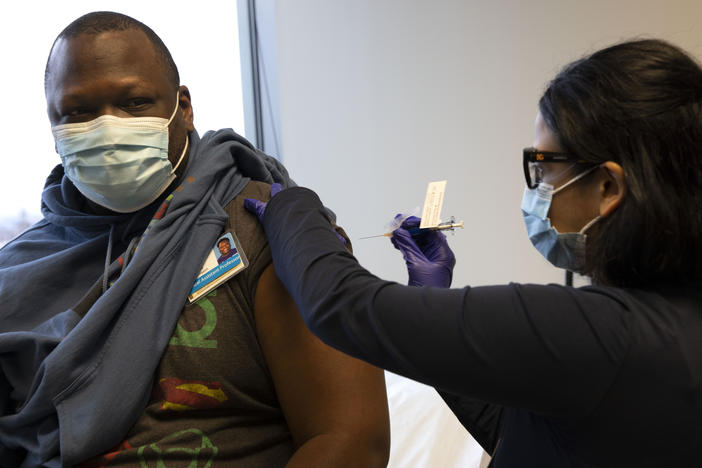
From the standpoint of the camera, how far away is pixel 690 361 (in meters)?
0.62

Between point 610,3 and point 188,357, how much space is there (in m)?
2.46

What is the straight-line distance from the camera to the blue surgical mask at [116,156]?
3.49 ft

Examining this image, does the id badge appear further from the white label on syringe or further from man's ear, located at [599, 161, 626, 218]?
man's ear, located at [599, 161, 626, 218]

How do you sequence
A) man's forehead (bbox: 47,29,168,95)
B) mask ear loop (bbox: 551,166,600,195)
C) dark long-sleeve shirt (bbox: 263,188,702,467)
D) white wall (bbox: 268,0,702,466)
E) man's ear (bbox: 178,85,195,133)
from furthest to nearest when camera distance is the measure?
1. white wall (bbox: 268,0,702,466)
2. man's ear (bbox: 178,85,195,133)
3. man's forehead (bbox: 47,29,168,95)
4. mask ear loop (bbox: 551,166,600,195)
5. dark long-sleeve shirt (bbox: 263,188,702,467)

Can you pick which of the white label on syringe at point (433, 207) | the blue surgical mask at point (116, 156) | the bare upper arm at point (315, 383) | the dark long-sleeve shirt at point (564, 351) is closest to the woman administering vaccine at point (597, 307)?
the dark long-sleeve shirt at point (564, 351)

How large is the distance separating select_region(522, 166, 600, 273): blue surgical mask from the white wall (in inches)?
70.2

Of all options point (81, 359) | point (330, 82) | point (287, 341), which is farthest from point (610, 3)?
point (81, 359)

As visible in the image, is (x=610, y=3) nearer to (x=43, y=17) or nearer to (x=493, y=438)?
(x=493, y=438)

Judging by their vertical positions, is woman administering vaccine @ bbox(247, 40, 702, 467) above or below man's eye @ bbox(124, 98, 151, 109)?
below

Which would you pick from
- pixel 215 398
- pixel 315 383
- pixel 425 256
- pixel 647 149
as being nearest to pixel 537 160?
pixel 647 149

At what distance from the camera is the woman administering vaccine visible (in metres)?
0.62

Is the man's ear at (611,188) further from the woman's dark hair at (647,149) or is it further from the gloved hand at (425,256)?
the gloved hand at (425,256)

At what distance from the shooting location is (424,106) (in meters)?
2.73

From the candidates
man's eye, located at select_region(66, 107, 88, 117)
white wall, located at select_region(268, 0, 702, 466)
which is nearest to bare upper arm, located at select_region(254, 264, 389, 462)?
man's eye, located at select_region(66, 107, 88, 117)
